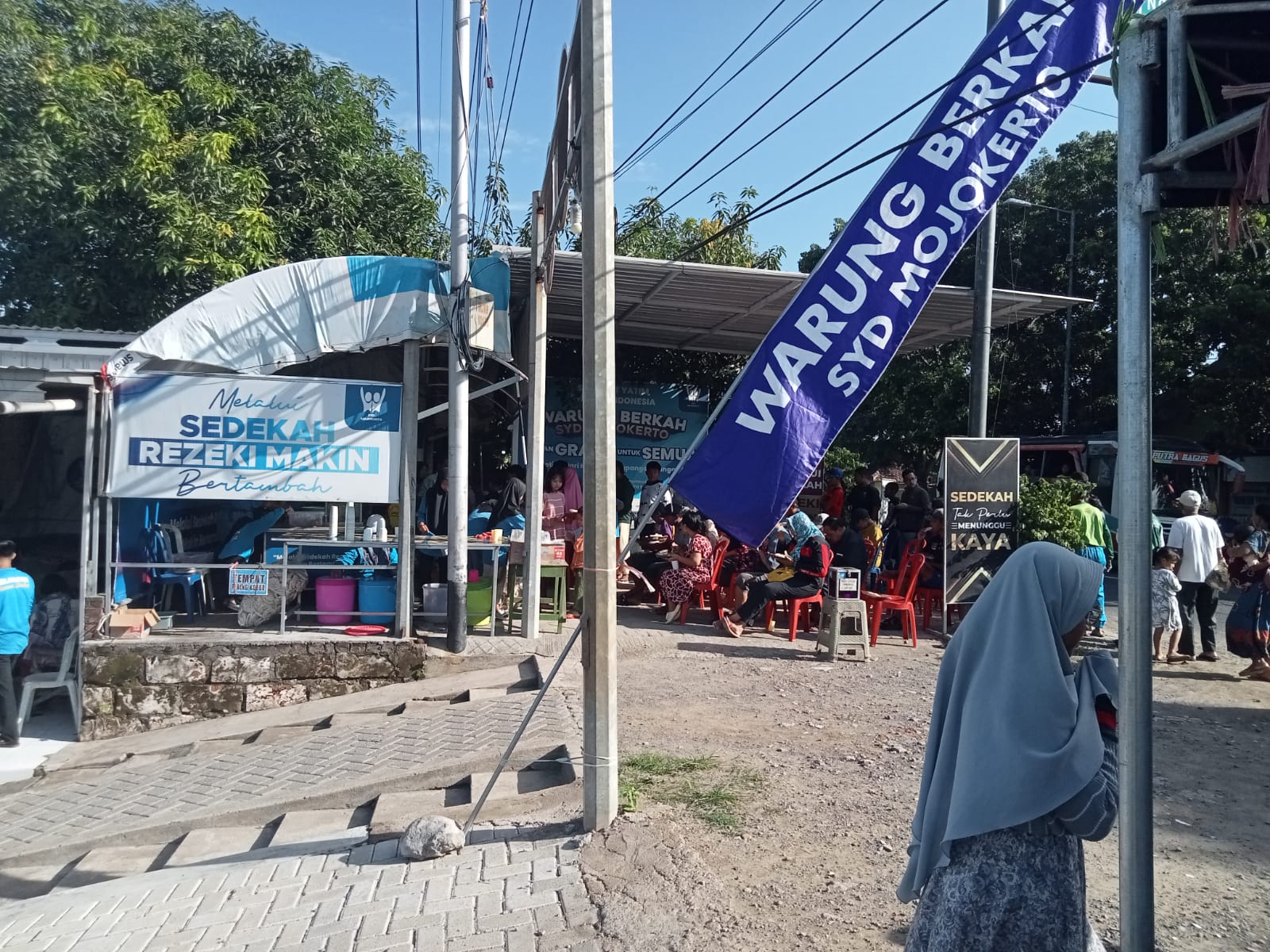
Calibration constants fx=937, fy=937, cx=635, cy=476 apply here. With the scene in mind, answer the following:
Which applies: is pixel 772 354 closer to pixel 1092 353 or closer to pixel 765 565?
pixel 765 565

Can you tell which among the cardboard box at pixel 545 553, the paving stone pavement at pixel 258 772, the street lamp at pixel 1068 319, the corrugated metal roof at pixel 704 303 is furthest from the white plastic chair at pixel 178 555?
the street lamp at pixel 1068 319

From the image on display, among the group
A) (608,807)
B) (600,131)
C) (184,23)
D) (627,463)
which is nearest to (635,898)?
(608,807)

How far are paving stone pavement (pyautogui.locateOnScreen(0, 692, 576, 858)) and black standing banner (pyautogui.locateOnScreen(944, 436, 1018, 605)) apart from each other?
16.3 ft

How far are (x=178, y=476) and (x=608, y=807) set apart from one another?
554cm

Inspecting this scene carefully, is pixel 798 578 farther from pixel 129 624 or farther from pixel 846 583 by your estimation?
pixel 129 624

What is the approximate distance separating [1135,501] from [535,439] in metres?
6.60

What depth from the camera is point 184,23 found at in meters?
13.5

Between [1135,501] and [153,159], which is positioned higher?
[153,159]

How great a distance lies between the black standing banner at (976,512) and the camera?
32.6 ft

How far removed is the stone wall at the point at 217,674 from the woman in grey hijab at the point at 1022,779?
22.3ft

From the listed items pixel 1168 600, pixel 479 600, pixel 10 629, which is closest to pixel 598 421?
pixel 479 600

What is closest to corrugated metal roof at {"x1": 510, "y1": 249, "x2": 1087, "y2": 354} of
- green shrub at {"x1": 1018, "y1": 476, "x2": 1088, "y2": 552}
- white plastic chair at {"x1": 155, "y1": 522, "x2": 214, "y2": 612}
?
green shrub at {"x1": 1018, "y1": 476, "x2": 1088, "y2": 552}

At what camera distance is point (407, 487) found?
8773 mm

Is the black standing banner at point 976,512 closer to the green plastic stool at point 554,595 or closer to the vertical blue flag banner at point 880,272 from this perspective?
the green plastic stool at point 554,595
